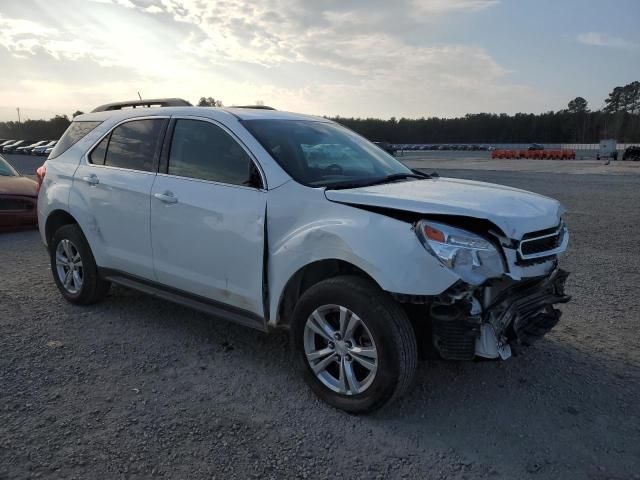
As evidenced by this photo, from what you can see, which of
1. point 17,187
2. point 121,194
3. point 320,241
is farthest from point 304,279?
point 17,187

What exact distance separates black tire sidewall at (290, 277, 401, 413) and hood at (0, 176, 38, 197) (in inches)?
310

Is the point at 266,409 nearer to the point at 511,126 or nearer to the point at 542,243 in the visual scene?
the point at 542,243

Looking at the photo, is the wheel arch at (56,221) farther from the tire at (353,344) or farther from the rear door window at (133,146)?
the tire at (353,344)

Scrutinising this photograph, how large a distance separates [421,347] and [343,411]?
2.02 ft

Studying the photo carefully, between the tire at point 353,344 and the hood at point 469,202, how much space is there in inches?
19.7

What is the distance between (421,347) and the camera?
3076mm

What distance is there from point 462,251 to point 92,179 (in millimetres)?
3385

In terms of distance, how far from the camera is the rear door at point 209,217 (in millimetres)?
3465

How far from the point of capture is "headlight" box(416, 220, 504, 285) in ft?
8.95

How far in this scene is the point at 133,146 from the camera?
14.5 ft

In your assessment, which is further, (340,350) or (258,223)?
(258,223)

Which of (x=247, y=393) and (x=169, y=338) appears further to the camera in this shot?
(x=169, y=338)

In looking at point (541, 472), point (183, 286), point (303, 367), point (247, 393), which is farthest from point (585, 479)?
point (183, 286)

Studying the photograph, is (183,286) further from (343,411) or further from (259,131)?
(343,411)
